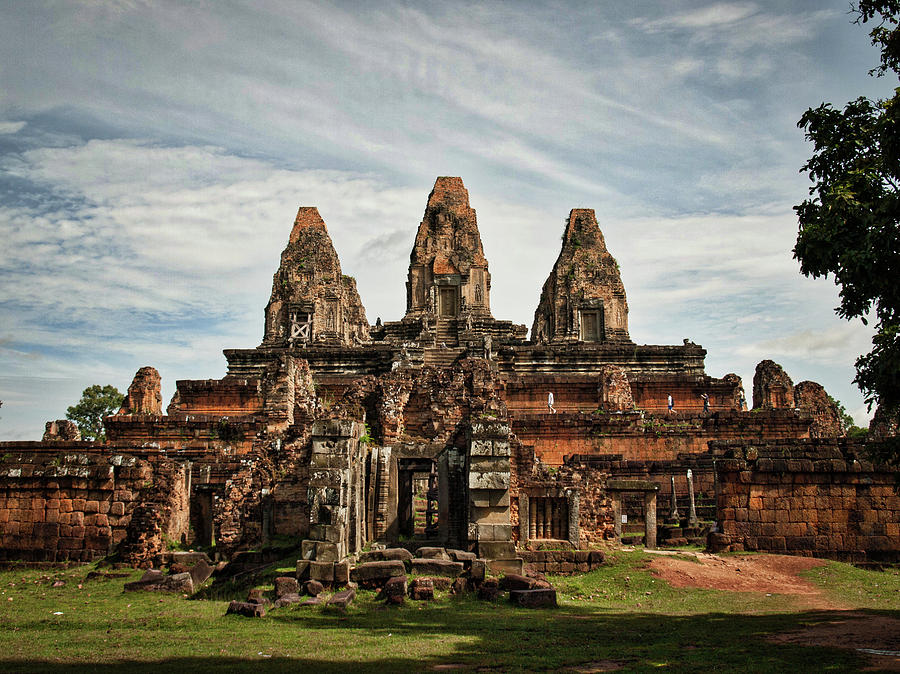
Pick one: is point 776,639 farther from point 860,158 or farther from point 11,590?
point 11,590

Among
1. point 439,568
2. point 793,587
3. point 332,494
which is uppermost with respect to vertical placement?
point 332,494

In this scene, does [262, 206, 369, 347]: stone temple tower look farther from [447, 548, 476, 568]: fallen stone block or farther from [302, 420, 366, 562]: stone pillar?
[447, 548, 476, 568]: fallen stone block

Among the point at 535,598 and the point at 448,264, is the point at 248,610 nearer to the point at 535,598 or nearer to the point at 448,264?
the point at 535,598

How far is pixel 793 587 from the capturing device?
13.7 m

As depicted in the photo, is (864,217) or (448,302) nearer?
(864,217)

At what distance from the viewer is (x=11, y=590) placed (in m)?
13.4

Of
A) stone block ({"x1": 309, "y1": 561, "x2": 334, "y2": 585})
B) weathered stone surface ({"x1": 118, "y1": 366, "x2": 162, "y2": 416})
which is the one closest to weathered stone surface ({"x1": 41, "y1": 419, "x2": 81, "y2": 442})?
weathered stone surface ({"x1": 118, "y1": 366, "x2": 162, "y2": 416})

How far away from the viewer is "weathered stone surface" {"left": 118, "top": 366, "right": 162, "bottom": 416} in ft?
95.9

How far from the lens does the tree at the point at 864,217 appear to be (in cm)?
856

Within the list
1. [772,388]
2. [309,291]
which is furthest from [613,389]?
[309,291]

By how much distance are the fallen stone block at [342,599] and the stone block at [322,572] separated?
69 centimetres

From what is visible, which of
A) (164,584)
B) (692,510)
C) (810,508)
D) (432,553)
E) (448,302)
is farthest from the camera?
(448,302)

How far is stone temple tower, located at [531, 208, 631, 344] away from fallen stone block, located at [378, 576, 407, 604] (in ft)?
96.3

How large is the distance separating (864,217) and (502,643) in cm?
619
